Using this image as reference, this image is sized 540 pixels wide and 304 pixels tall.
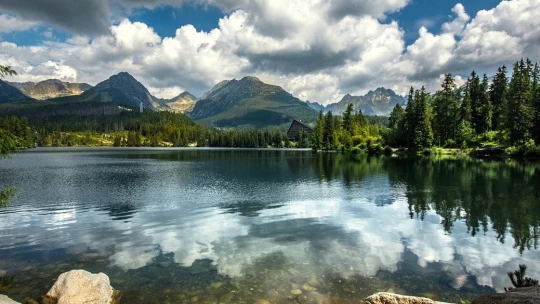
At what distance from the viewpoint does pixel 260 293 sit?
1509cm

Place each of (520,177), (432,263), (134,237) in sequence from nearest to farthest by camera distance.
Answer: (432,263), (134,237), (520,177)

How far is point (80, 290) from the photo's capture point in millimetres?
13438

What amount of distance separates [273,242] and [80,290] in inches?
504

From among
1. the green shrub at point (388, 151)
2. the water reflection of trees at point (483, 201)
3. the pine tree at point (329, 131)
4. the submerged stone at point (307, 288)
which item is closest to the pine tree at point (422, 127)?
the green shrub at point (388, 151)

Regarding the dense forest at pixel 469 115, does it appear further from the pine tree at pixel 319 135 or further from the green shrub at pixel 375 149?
the pine tree at pixel 319 135

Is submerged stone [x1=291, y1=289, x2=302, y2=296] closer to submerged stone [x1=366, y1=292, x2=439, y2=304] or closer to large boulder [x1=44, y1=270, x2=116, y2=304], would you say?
submerged stone [x1=366, y1=292, x2=439, y2=304]

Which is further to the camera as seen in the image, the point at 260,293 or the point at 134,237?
the point at 134,237

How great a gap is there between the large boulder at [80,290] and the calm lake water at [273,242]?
1.17 metres

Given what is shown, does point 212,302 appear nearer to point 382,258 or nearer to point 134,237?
point 382,258

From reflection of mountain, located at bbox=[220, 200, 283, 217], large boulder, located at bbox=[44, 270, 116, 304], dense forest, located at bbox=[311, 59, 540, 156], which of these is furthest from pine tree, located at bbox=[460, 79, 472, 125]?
large boulder, located at bbox=[44, 270, 116, 304]

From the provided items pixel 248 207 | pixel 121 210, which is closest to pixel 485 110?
pixel 248 207

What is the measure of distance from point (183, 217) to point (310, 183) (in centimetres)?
2994

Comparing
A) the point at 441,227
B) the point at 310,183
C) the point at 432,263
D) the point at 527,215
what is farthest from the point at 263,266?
the point at 310,183

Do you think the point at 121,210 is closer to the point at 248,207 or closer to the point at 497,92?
the point at 248,207
